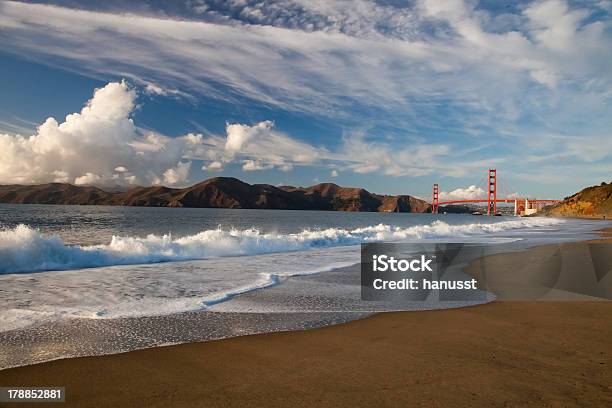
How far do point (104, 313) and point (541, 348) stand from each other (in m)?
5.91

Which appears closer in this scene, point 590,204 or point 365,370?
point 365,370

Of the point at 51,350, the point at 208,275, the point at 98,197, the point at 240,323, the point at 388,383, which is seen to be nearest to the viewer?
the point at 388,383

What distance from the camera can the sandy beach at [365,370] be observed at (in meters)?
3.17

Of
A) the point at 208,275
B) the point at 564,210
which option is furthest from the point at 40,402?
the point at 564,210

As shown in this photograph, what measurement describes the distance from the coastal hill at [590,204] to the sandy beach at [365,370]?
112 m

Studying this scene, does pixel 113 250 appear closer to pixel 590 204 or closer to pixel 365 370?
pixel 365 370

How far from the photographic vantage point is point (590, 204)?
106625 millimetres

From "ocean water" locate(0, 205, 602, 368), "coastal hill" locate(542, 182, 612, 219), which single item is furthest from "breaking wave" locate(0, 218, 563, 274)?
"coastal hill" locate(542, 182, 612, 219)

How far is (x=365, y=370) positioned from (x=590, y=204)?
128m

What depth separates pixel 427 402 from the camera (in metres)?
3.08

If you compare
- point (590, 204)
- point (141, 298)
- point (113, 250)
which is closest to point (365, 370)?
point (141, 298)

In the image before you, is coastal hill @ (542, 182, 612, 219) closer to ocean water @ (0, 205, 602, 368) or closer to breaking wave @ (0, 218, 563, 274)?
breaking wave @ (0, 218, 563, 274)

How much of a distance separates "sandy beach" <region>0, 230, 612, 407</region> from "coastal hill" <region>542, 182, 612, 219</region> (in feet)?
366

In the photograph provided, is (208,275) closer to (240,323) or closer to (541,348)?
(240,323)
